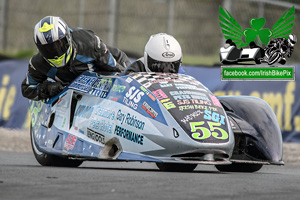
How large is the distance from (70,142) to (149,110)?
119 cm

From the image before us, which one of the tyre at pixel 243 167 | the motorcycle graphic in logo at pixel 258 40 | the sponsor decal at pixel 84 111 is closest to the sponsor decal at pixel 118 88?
the sponsor decal at pixel 84 111

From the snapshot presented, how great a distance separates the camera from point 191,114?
6.73 meters

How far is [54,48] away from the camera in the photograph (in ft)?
25.9

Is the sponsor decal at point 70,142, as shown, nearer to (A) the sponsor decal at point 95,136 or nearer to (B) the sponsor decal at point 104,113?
(A) the sponsor decal at point 95,136

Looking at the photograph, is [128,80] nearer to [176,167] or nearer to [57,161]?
[176,167]

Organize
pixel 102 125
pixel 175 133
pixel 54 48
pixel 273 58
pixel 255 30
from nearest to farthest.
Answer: pixel 175 133, pixel 102 125, pixel 54 48, pixel 273 58, pixel 255 30

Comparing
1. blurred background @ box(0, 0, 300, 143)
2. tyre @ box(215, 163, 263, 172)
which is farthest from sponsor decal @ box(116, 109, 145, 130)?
blurred background @ box(0, 0, 300, 143)

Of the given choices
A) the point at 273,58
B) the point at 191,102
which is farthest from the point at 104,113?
the point at 273,58

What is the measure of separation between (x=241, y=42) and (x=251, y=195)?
312 inches

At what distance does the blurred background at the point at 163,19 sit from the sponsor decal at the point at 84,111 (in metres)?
5.97

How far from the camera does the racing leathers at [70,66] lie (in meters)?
8.25

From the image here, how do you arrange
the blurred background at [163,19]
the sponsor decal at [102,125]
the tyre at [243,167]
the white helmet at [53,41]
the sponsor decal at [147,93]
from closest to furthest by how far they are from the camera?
1. the sponsor decal at [147,93]
2. the sponsor decal at [102,125]
3. the white helmet at [53,41]
4. the tyre at [243,167]
5. the blurred background at [163,19]

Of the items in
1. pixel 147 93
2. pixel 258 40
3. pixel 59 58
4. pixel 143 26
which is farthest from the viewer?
pixel 143 26

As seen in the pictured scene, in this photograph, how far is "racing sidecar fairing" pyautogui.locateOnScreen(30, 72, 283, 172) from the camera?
262 inches
